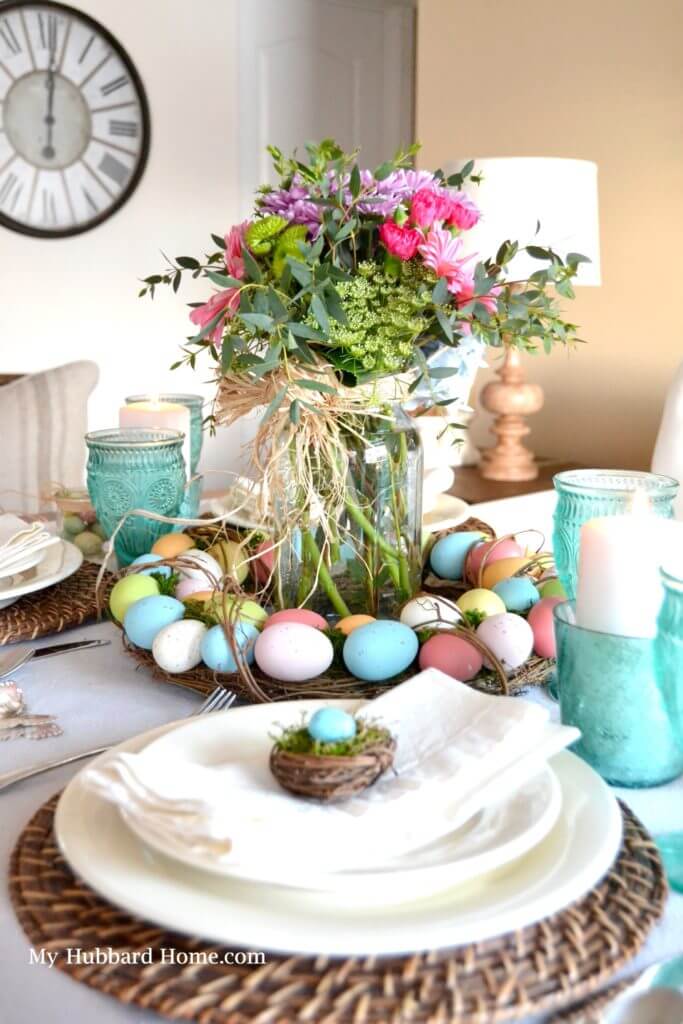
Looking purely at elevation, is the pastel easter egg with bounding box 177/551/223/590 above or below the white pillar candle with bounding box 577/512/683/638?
below

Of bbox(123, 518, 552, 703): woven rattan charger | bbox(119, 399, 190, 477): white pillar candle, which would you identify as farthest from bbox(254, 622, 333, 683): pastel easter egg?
bbox(119, 399, 190, 477): white pillar candle

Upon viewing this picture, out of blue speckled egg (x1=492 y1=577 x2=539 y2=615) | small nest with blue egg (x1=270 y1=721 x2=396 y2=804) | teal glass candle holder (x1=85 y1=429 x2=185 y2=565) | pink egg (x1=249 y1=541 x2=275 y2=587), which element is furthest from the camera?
teal glass candle holder (x1=85 y1=429 x2=185 y2=565)

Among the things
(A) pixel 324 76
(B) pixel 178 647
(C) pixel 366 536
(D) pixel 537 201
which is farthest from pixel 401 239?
(A) pixel 324 76

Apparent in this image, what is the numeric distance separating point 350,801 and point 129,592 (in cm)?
44

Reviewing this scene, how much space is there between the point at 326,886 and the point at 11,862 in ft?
0.63

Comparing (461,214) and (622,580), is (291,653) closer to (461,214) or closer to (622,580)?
(622,580)

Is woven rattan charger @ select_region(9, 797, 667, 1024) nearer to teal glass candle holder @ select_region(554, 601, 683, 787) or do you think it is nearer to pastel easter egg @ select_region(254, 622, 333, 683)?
teal glass candle holder @ select_region(554, 601, 683, 787)

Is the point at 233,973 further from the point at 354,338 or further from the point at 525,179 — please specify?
the point at 525,179

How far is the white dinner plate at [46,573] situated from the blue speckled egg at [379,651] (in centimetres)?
36

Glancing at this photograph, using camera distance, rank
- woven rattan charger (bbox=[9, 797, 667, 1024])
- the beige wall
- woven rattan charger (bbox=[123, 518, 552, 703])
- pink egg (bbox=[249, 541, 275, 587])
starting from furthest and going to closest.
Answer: the beige wall < pink egg (bbox=[249, 541, 275, 587]) < woven rattan charger (bbox=[123, 518, 552, 703]) < woven rattan charger (bbox=[9, 797, 667, 1024])

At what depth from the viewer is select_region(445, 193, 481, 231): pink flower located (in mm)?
868

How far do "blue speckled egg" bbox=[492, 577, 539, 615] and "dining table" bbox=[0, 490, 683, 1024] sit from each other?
0.27 feet

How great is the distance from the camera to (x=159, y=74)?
3.56m

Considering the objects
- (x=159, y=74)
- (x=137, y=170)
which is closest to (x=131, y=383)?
(x=137, y=170)
